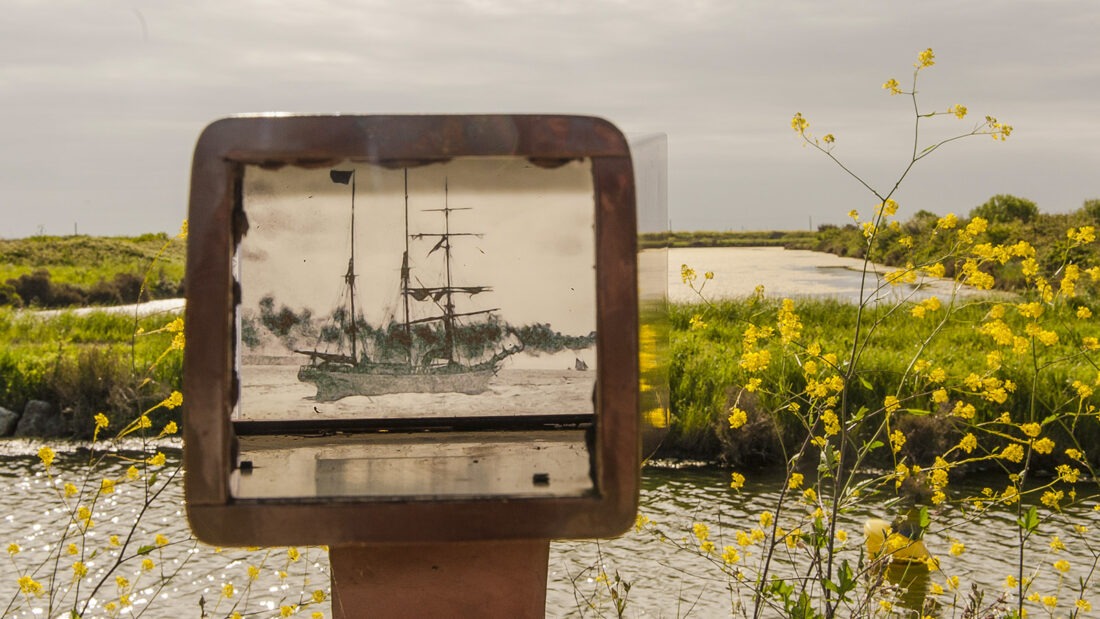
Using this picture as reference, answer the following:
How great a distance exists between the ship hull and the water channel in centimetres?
351

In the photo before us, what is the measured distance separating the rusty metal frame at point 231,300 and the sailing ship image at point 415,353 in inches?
8.7

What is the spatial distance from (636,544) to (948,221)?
4140 millimetres

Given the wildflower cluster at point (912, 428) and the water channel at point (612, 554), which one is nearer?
the wildflower cluster at point (912, 428)

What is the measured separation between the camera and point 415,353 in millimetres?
1571

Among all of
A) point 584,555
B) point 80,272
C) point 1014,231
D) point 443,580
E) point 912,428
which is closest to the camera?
point 443,580

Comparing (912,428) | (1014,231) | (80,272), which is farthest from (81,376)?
(1014,231)

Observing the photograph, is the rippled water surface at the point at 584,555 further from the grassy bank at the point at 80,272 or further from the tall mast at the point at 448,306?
the grassy bank at the point at 80,272

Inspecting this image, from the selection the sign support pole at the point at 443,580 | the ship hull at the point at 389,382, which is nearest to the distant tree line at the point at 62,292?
the ship hull at the point at 389,382

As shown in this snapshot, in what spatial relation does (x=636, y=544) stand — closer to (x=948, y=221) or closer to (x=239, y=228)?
(x=948, y=221)

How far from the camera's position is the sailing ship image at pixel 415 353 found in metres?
1.54

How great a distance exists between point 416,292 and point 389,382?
137 mm

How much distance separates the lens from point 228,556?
23.0 ft

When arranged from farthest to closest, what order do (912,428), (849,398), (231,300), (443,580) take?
(849,398)
(912,428)
(443,580)
(231,300)

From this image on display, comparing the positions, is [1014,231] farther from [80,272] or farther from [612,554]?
[80,272]
